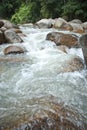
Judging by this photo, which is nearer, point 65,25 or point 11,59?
point 11,59

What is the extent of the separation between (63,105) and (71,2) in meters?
14.1

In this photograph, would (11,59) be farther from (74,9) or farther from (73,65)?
(74,9)

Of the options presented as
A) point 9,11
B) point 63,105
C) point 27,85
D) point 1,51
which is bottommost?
point 9,11

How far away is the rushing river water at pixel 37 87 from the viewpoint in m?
4.03

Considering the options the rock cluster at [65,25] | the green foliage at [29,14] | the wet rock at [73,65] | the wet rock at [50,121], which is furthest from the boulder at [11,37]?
the green foliage at [29,14]

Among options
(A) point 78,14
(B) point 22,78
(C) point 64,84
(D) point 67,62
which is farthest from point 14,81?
(A) point 78,14

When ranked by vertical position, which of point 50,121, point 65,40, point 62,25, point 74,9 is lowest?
point 74,9

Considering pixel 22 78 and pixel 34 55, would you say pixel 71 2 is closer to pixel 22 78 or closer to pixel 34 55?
pixel 34 55

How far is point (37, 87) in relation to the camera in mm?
5215

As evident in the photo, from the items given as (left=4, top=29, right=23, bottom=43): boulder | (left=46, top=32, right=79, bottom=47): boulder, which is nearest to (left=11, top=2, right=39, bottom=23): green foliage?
(left=4, top=29, right=23, bottom=43): boulder

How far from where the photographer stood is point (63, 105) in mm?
4230

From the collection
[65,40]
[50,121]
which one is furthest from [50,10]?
[50,121]

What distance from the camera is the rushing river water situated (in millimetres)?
4031

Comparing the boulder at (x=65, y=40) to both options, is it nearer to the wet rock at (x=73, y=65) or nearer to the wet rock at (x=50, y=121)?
the wet rock at (x=73, y=65)
